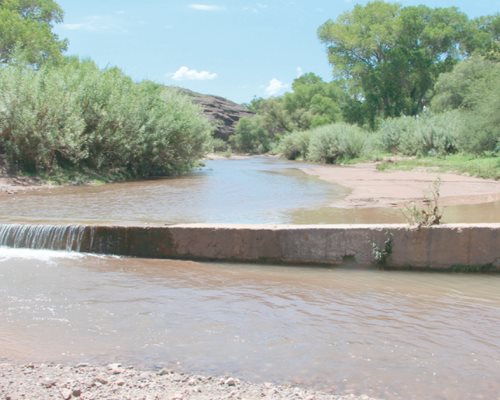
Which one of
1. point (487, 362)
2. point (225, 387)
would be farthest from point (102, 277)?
point (487, 362)

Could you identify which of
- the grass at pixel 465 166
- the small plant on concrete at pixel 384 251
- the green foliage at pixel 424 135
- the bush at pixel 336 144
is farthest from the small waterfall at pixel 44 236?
the bush at pixel 336 144

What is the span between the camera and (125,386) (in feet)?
13.9

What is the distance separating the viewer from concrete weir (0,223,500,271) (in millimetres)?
8547

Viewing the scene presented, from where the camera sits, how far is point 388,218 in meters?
12.5

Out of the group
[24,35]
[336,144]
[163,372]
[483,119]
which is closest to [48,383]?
[163,372]

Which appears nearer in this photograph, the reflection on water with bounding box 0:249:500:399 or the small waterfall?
the reflection on water with bounding box 0:249:500:399

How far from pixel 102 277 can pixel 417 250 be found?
483cm

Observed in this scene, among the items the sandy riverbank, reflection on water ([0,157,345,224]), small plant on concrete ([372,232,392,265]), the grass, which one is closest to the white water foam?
reflection on water ([0,157,345,224])

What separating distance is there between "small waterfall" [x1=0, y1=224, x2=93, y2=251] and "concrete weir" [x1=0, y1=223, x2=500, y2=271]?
4 centimetres

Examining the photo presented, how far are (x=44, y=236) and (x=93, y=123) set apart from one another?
16290mm

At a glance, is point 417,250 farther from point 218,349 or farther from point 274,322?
point 218,349

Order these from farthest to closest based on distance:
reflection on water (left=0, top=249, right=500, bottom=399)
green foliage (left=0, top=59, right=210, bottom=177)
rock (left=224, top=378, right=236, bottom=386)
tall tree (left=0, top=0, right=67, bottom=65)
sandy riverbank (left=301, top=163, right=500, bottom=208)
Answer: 1. tall tree (left=0, top=0, right=67, bottom=65)
2. green foliage (left=0, top=59, right=210, bottom=177)
3. sandy riverbank (left=301, top=163, right=500, bottom=208)
4. reflection on water (left=0, top=249, right=500, bottom=399)
5. rock (left=224, top=378, right=236, bottom=386)

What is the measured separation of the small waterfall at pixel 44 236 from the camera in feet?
33.7

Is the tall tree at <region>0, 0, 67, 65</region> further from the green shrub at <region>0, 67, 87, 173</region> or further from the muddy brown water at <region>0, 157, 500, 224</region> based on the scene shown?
the muddy brown water at <region>0, 157, 500, 224</region>
